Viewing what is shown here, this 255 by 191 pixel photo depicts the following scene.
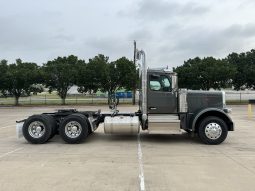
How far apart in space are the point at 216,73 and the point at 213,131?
116ft

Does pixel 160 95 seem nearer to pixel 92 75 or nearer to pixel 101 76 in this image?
pixel 101 76

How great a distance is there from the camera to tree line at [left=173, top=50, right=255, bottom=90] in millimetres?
47188

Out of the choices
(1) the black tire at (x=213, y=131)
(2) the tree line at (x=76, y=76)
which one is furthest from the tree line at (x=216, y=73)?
(1) the black tire at (x=213, y=131)

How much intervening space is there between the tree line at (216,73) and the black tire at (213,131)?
3526 centimetres

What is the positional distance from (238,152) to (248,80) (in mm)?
42292

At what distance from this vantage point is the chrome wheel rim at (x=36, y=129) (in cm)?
1295

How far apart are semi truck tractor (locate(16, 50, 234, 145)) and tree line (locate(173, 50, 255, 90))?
115ft

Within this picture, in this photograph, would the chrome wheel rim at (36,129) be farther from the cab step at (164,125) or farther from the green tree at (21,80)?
the green tree at (21,80)

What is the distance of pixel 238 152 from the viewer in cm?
1105

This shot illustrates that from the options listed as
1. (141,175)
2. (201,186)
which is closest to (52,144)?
(141,175)

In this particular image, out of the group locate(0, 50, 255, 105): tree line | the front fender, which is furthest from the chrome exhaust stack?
locate(0, 50, 255, 105): tree line

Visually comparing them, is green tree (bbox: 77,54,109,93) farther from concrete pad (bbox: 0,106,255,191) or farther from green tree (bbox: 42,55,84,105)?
concrete pad (bbox: 0,106,255,191)

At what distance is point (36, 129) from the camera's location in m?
13.0

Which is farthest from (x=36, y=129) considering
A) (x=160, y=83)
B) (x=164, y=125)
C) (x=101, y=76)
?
(x=101, y=76)
